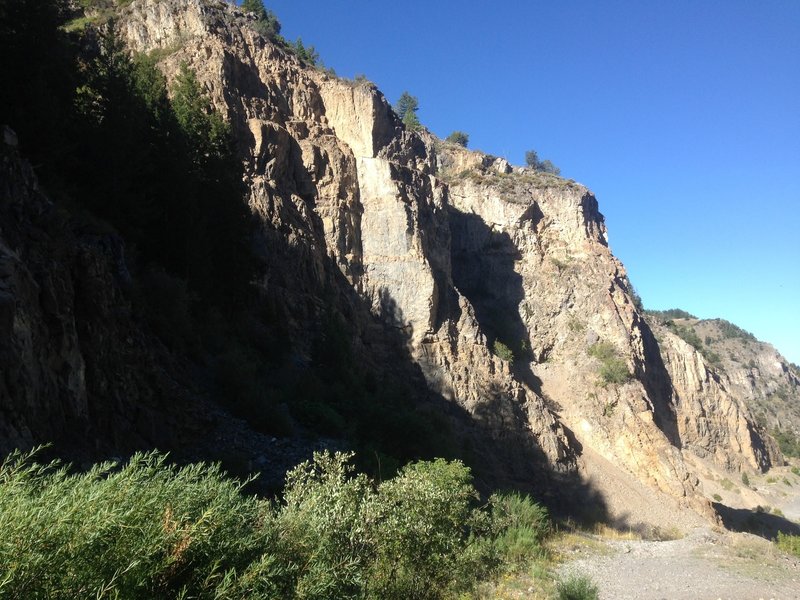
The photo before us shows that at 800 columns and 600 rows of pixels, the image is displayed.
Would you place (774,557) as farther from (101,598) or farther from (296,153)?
(296,153)

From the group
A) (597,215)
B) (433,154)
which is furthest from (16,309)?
(597,215)

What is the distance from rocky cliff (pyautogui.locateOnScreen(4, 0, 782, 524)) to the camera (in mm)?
23719

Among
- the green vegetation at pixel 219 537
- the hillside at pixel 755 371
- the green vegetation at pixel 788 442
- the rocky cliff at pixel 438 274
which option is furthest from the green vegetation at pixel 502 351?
the green vegetation at pixel 788 442

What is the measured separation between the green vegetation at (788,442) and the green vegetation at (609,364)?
3049 cm

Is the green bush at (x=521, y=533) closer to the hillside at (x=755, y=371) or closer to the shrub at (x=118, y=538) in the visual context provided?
the shrub at (x=118, y=538)

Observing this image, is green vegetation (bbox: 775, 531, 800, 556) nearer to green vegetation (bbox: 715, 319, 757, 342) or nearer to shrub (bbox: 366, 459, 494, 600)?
shrub (bbox: 366, 459, 494, 600)

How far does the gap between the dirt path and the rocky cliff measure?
241 inches

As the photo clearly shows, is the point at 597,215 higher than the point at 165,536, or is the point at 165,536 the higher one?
the point at 597,215

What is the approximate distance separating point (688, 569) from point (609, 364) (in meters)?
17.4

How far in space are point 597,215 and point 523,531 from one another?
105ft

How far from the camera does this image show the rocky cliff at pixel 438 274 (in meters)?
23.7

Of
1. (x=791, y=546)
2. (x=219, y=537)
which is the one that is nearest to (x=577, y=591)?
(x=219, y=537)

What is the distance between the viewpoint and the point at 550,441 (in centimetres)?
2589

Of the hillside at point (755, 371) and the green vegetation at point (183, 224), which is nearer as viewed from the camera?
the green vegetation at point (183, 224)
